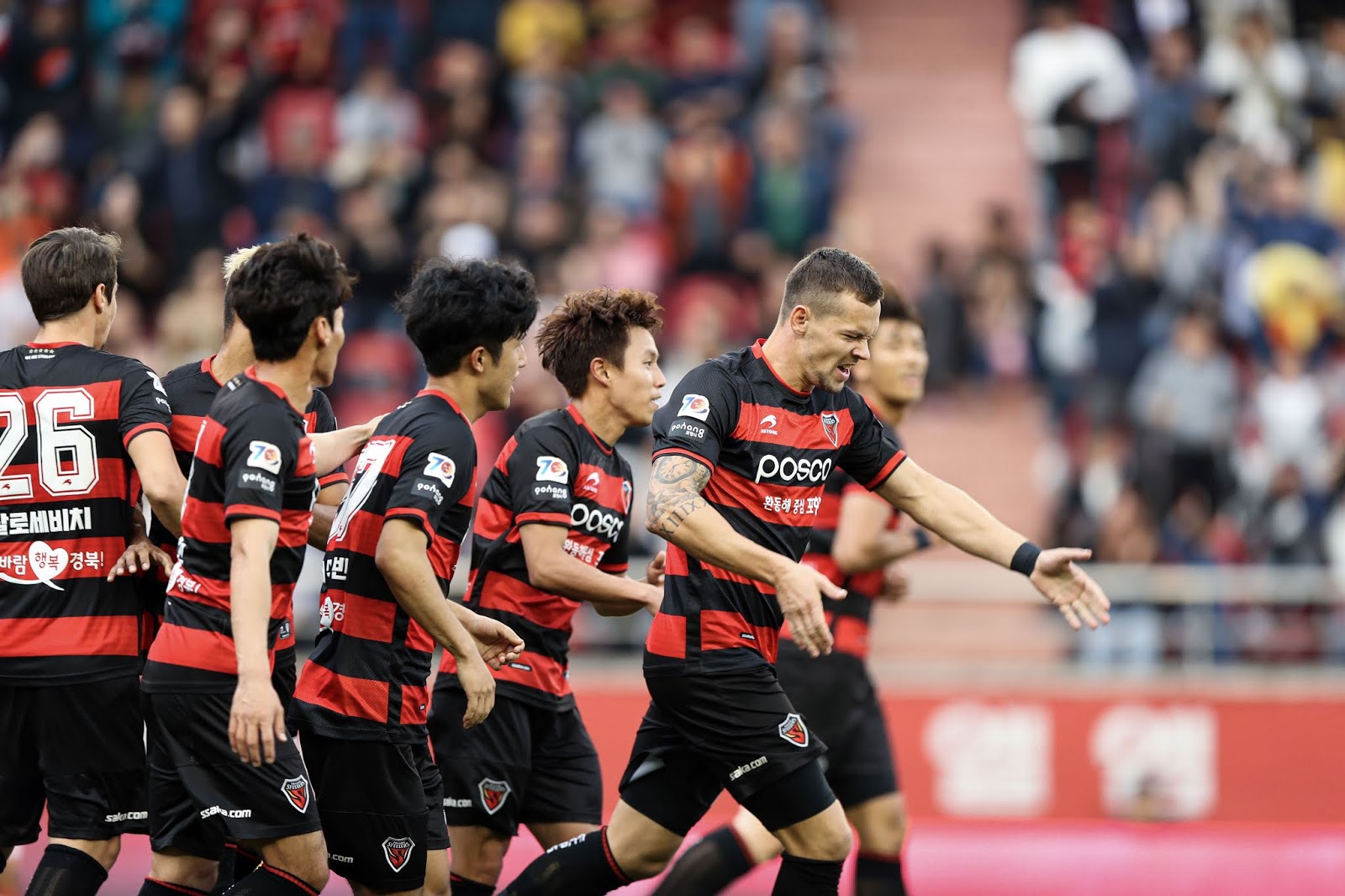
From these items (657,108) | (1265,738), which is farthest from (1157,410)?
(657,108)

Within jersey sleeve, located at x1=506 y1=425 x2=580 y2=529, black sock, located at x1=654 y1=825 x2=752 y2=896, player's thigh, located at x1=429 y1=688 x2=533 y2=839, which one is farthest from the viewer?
black sock, located at x1=654 y1=825 x2=752 y2=896

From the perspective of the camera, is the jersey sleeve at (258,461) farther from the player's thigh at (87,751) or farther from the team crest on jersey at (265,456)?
the player's thigh at (87,751)

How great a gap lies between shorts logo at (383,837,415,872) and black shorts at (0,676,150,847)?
3.24 feet

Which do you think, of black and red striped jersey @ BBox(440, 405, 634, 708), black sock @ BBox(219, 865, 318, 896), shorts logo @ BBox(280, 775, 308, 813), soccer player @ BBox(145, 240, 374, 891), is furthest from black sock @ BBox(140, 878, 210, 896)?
black and red striped jersey @ BBox(440, 405, 634, 708)

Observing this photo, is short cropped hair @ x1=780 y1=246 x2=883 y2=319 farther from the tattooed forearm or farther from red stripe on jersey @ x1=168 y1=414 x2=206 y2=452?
red stripe on jersey @ x1=168 y1=414 x2=206 y2=452

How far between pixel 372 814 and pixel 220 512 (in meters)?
1.20

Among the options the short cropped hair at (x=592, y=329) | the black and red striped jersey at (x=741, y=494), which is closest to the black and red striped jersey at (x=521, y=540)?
the short cropped hair at (x=592, y=329)

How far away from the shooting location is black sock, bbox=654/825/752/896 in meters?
7.95

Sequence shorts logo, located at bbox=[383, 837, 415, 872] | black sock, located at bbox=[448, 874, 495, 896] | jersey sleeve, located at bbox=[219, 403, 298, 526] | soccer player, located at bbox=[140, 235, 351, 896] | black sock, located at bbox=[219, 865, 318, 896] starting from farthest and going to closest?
black sock, located at bbox=[448, 874, 495, 896] < shorts logo, located at bbox=[383, 837, 415, 872] < black sock, located at bbox=[219, 865, 318, 896] < soccer player, located at bbox=[140, 235, 351, 896] < jersey sleeve, located at bbox=[219, 403, 298, 526]

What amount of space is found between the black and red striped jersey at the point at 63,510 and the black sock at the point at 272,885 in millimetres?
1107

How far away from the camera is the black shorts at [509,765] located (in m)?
7.19

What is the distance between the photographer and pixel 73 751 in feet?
21.9

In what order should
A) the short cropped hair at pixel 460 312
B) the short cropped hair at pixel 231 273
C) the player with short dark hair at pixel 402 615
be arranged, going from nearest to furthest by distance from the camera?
1. the player with short dark hair at pixel 402 615
2. the short cropped hair at pixel 231 273
3. the short cropped hair at pixel 460 312

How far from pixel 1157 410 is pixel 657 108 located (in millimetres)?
5930
